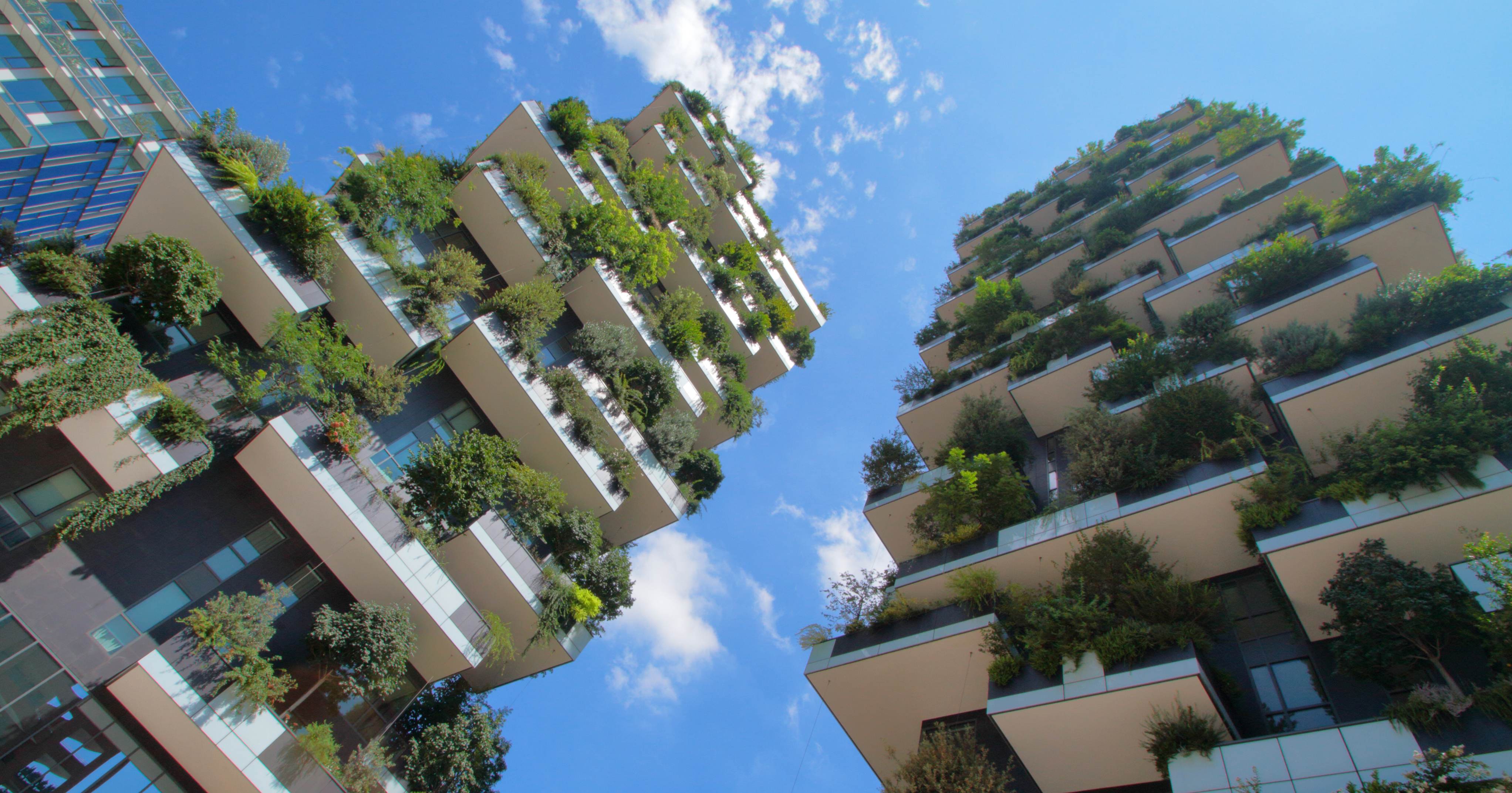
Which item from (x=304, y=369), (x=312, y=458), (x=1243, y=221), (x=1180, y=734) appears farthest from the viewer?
(x=1243, y=221)

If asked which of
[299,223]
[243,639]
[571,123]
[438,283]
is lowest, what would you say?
[243,639]

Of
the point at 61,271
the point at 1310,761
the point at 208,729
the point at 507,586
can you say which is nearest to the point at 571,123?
the point at 61,271

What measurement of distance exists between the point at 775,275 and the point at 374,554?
22942 mm

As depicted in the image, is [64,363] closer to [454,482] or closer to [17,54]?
[454,482]

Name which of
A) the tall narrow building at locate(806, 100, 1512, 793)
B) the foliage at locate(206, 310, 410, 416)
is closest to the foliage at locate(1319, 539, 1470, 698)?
the tall narrow building at locate(806, 100, 1512, 793)

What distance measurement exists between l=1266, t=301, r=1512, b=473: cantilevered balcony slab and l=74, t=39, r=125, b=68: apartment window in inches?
1706

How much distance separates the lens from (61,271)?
10.2m

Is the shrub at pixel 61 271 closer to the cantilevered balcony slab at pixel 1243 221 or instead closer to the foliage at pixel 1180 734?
the foliage at pixel 1180 734

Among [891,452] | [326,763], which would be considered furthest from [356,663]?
[891,452]

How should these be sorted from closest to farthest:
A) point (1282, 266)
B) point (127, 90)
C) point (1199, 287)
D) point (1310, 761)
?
point (1310, 761), point (1282, 266), point (1199, 287), point (127, 90)

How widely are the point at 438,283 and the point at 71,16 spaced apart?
25.4 metres

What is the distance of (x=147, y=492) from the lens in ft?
33.9

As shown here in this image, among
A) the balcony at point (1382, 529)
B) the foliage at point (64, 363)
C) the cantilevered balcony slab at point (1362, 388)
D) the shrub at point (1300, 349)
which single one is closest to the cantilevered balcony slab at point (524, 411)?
the foliage at point (64, 363)

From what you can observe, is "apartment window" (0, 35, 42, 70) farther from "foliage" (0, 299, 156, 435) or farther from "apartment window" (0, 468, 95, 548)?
"apartment window" (0, 468, 95, 548)
